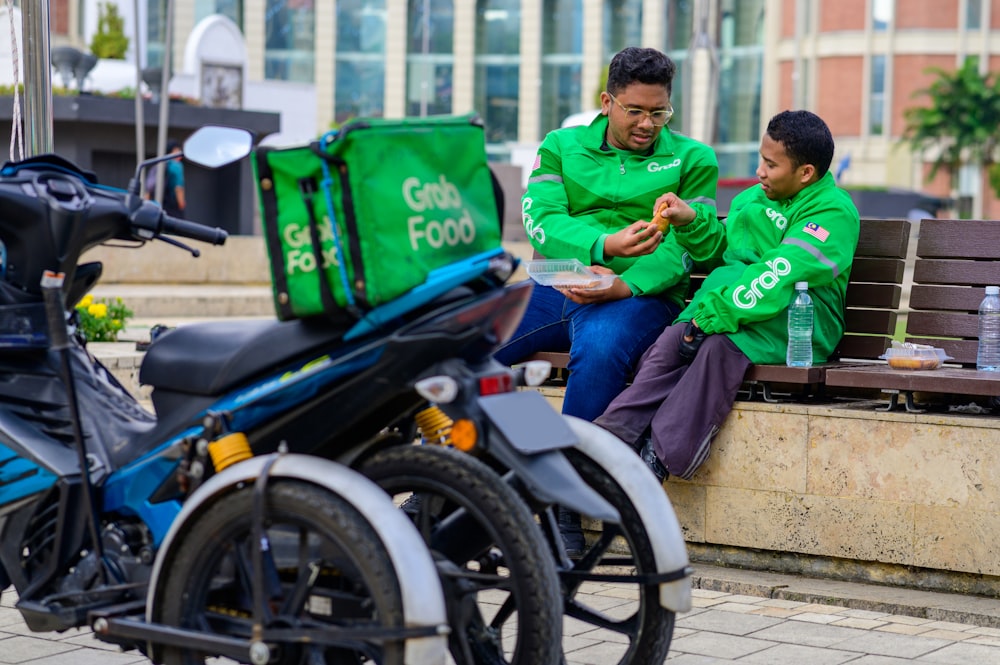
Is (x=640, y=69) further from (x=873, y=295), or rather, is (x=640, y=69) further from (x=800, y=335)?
(x=873, y=295)

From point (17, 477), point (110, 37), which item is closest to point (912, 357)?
point (17, 477)

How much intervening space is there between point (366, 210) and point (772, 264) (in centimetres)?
241

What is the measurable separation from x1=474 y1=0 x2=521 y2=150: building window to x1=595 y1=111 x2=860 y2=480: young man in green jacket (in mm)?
75407

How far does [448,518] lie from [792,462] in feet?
7.99

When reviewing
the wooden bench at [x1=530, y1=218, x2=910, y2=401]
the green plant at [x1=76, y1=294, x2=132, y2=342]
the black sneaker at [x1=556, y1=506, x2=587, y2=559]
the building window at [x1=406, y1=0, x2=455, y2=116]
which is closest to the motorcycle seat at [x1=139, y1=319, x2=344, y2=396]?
the black sneaker at [x1=556, y1=506, x2=587, y2=559]

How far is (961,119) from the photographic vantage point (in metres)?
74.3

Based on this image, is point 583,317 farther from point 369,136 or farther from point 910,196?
point 910,196

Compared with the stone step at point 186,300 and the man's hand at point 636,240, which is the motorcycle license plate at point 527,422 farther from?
the stone step at point 186,300

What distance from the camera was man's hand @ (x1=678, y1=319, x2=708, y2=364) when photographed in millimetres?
5711

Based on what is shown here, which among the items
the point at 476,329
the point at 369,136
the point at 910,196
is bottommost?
the point at 910,196

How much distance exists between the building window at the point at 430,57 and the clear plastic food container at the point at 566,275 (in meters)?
76.4

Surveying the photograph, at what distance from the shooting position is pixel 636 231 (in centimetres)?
568

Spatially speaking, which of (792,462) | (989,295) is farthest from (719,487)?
(989,295)

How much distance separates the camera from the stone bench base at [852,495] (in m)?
5.39
